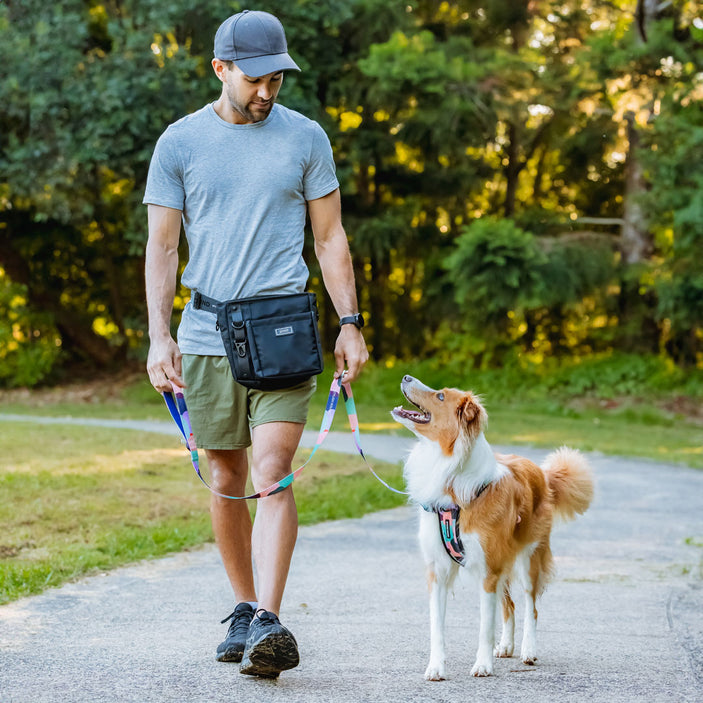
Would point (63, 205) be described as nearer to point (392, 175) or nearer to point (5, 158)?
point (5, 158)

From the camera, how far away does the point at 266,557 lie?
3992mm

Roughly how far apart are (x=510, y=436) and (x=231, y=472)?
10869 mm

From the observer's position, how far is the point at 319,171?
4.19 metres

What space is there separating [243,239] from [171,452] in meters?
8.34

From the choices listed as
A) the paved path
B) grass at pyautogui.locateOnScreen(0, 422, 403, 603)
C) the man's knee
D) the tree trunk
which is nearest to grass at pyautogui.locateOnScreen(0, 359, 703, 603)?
grass at pyautogui.locateOnScreen(0, 422, 403, 603)

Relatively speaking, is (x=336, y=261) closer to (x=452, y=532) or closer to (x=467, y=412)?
(x=467, y=412)

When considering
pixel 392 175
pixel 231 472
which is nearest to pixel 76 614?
pixel 231 472

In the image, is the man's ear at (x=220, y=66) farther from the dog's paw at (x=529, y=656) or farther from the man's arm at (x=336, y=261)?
the dog's paw at (x=529, y=656)

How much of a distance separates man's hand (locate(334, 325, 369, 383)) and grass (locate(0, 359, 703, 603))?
2.34 metres

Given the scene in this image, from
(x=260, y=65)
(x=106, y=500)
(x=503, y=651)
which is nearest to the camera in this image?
(x=260, y=65)

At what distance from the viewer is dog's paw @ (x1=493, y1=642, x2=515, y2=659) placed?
15.0 ft

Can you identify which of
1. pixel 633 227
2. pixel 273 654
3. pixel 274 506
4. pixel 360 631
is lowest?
pixel 633 227

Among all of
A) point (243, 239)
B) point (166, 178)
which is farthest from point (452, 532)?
point (166, 178)

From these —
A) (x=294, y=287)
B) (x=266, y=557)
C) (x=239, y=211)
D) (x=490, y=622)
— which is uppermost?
(x=239, y=211)
